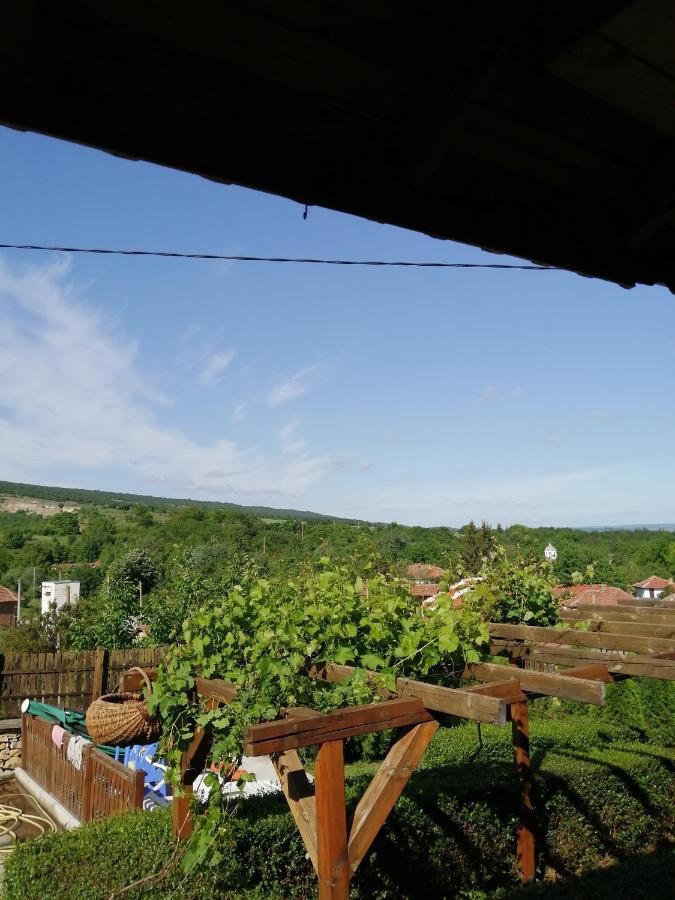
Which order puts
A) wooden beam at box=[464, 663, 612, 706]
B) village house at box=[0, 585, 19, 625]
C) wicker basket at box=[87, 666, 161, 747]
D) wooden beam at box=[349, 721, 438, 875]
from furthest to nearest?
village house at box=[0, 585, 19, 625]
wicker basket at box=[87, 666, 161, 747]
wooden beam at box=[464, 663, 612, 706]
wooden beam at box=[349, 721, 438, 875]

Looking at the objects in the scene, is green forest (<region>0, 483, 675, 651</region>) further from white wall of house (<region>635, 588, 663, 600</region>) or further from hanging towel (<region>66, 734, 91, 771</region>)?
hanging towel (<region>66, 734, 91, 771</region>)

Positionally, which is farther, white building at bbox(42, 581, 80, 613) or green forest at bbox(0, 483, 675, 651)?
white building at bbox(42, 581, 80, 613)

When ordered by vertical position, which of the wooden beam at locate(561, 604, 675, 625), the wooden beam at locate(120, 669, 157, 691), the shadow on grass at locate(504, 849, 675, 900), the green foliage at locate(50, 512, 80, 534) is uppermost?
the green foliage at locate(50, 512, 80, 534)

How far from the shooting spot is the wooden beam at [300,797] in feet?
10.4

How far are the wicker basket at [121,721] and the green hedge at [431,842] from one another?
0.81 metres

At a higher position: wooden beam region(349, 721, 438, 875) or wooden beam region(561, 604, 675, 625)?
wooden beam region(561, 604, 675, 625)

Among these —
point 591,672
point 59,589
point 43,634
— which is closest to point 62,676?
point 43,634

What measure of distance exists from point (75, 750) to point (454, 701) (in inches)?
227

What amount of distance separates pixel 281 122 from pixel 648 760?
8.25 metres

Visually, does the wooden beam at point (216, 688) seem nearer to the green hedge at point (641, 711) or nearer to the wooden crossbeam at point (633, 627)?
the wooden crossbeam at point (633, 627)

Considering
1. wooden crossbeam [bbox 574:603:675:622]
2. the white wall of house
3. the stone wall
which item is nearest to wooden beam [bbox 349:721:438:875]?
wooden crossbeam [bbox 574:603:675:622]

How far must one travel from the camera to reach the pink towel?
7.81m

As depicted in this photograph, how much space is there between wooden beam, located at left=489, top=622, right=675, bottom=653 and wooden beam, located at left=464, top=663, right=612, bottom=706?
990mm

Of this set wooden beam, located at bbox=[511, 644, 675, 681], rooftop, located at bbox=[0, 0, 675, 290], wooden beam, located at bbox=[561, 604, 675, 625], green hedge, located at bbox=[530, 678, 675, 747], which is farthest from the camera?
green hedge, located at bbox=[530, 678, 675, 747]
